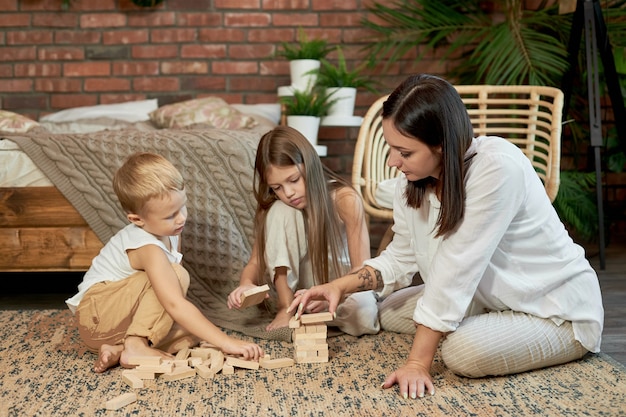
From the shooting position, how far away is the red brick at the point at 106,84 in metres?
4.04

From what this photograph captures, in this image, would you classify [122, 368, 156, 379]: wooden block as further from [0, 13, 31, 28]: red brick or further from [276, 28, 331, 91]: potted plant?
[0, 13, 31, 28]: red brick

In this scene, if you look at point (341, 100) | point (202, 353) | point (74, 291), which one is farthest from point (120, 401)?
point (341, 100)

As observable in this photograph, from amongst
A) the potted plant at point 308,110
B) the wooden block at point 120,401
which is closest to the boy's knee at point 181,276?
the wooden block at point 120,401

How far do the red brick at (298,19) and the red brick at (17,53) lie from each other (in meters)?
1.28

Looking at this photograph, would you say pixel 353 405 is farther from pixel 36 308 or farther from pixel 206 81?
pixel 206 81

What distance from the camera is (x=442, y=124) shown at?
61.8 inches

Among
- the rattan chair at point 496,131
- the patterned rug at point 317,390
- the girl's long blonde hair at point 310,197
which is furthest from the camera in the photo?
the rattan chair at point 496,131

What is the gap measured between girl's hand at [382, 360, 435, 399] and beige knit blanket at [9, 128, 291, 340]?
904 millimetres

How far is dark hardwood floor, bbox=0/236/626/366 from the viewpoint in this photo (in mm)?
2154

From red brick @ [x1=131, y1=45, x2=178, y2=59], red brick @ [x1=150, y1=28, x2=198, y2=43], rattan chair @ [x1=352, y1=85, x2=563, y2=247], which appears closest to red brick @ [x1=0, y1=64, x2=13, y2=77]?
red brick @ [x1=131, y1=45, x2=178, y2=59]

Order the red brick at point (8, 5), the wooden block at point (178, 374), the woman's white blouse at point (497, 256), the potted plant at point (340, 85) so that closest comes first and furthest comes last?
the woman's white blouse at point (497, 256) < the wooden block at point (178, 374) < the potted plant at point (340, 85) < the red brick at point (8, 5)

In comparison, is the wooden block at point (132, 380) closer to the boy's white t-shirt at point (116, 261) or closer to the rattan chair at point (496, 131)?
the boy's white t-shirt at point (116, 261)

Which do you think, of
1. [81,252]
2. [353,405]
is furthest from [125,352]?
[81,252]

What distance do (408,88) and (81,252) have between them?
4.59 ft
